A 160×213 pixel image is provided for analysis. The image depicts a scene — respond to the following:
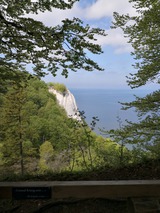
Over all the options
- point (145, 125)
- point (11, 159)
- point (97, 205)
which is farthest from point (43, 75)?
point (11, 159)

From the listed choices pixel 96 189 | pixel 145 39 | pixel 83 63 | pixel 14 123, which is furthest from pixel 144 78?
pixel 14 123

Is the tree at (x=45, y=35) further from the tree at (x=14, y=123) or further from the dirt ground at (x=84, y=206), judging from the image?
the tree at (x=14, y=123)

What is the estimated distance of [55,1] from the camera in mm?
3205

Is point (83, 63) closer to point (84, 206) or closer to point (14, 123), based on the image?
point (84, 206)

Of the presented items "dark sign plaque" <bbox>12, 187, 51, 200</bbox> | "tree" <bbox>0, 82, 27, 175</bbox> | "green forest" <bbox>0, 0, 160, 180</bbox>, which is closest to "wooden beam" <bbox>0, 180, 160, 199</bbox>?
"dark sign plaque" <bbox>12, 187, 51, 200</bbox>

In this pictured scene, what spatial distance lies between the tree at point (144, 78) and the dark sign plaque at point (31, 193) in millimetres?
4178

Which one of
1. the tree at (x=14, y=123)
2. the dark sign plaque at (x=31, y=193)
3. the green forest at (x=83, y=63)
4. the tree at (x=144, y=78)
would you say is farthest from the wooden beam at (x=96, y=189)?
the tree at (x=14, y=123)

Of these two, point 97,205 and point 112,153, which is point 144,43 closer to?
point 112,153

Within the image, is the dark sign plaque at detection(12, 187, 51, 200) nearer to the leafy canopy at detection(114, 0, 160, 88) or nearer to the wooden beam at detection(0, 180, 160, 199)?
the wooden beam at detection(0, 180, 160, 199)

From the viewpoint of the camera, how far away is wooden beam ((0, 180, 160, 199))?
200 centimetres

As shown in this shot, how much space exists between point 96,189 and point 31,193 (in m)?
0.62

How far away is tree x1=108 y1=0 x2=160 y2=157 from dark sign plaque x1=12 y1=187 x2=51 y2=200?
164 inches

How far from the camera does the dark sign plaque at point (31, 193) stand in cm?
205

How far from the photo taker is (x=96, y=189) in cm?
203
